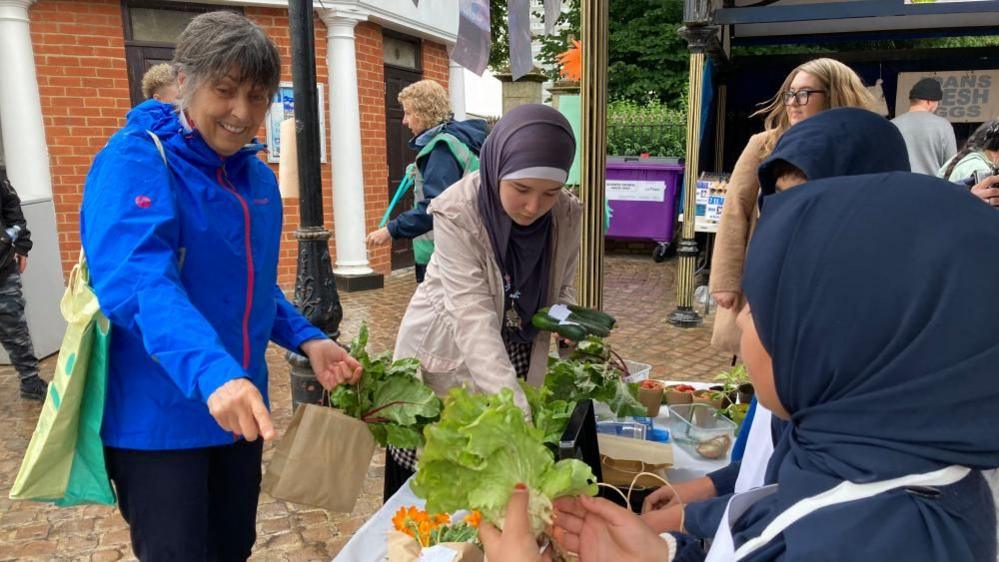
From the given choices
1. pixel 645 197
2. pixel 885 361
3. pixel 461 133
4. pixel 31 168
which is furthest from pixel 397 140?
pixel 885 361

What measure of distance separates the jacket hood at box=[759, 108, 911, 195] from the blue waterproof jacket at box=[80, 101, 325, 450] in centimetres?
153

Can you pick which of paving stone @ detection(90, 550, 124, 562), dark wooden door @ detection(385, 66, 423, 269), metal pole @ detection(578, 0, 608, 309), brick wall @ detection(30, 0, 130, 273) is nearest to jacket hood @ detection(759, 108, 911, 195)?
metal pole @ detection(578, 0, 608, 309)

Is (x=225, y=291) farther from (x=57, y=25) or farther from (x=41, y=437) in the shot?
(x=57, y=25)

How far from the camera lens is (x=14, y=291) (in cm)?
497

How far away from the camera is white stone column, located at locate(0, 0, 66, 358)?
19.6 ft

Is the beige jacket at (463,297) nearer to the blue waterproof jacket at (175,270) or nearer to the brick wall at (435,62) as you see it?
the blue waterproof jacket at (175,270)

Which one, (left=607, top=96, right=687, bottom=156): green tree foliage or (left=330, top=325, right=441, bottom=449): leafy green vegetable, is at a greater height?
(left=607, top=96, right=687, bottom=156): green tree foliage

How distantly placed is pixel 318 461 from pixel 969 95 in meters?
12.1

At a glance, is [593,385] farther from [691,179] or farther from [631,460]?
[691,179]

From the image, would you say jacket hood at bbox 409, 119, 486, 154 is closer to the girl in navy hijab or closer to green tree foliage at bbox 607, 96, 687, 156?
the girl in navy hijab

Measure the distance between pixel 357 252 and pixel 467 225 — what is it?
6.70 meters

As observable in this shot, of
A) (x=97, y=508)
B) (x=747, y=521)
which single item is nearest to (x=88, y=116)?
(x=97, y=508)

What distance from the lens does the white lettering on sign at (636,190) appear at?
35.6 feet

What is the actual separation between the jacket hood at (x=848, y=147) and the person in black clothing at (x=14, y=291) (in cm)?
519
